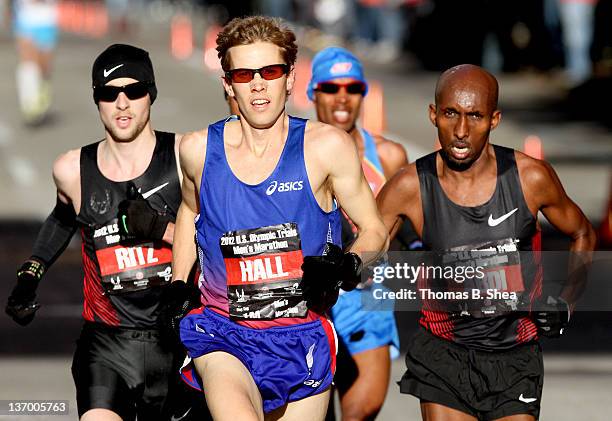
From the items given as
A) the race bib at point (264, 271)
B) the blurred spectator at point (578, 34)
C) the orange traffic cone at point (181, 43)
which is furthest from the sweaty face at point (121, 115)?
the orange traffic cone at point (181, 43)

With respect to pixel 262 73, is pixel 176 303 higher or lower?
lower

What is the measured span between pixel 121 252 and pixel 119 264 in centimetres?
5

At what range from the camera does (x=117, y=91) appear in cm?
731

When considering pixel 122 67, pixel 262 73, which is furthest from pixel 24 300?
pixel 262 73

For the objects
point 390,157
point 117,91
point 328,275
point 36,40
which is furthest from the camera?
point 36,40

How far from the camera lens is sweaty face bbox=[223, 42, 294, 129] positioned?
6.36 m

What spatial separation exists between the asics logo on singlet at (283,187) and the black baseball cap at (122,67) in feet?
4.29

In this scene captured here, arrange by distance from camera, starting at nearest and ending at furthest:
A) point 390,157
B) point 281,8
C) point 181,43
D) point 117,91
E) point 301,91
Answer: point 117,91 → point 390,157 → point 301,91 → point 181,43 → point 281,8

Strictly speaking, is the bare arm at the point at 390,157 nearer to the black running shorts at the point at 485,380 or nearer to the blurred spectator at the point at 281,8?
the black running shorts at the point at 485,380

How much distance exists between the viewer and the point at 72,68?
113ft

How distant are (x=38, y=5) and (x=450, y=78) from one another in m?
17.5

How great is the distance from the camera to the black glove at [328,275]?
6.14 meters

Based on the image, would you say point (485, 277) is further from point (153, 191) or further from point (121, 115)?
point (121, 115)

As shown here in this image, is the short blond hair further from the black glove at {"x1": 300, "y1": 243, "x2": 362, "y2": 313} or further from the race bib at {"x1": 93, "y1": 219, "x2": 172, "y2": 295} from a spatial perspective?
the race bib at {"x1": 93, "y1": 219, "x2": 172, "y2": 295}
